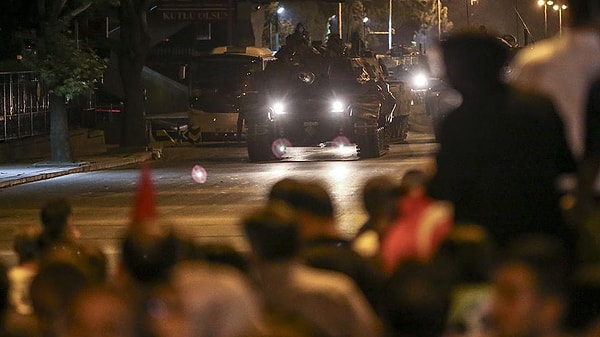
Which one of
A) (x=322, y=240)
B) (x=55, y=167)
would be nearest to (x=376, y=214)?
(x=322, y=240)

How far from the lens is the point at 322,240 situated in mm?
5473

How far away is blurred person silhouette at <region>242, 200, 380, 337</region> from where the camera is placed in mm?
4477

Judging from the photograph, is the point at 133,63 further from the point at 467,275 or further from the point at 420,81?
the point at 467,275

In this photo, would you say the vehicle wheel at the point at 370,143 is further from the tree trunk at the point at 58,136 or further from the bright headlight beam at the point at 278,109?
the tree trunk at the point at 58,136

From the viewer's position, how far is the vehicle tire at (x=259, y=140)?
28781mm

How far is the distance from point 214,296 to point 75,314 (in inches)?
17.1

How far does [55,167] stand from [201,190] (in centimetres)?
739

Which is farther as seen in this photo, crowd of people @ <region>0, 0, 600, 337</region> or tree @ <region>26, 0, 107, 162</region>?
tree @ <region>26, 0, 107, 162</region>

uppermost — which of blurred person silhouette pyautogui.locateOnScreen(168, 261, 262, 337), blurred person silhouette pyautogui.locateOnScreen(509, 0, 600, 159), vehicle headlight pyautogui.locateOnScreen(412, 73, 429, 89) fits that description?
vehicle headlight pyautogui.locateOnScreen(412, 73, 429, 89)

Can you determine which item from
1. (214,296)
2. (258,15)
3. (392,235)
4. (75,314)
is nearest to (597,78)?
(392,235)

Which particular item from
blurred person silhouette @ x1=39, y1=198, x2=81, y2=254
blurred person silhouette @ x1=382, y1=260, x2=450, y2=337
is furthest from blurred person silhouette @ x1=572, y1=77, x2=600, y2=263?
blurred person silhouette @ x1=39, y1=198, x2=81, y2=254

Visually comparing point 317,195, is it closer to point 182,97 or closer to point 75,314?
point 75,314

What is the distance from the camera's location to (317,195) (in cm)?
559

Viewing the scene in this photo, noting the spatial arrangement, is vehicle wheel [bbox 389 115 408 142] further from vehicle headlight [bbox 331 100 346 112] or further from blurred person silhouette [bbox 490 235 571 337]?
blurred person silhouette [bbox 490 235 571 337]
